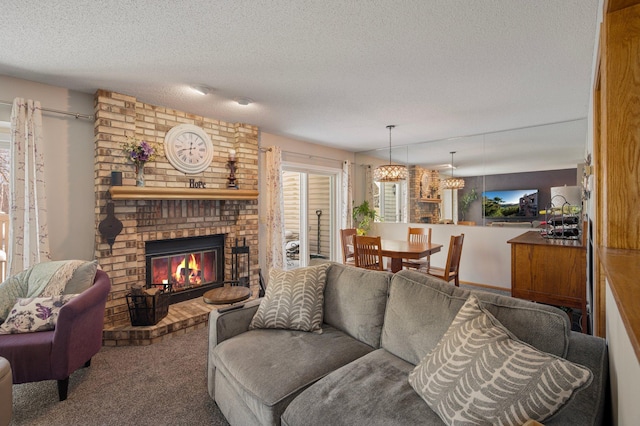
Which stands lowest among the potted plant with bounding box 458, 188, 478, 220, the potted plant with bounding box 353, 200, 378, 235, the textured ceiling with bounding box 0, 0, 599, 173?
the potted plant with bounding box 353, 200, 378, 235

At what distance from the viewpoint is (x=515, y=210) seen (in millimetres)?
4738

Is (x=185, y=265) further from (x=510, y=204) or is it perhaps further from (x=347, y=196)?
(x=510, y=204)

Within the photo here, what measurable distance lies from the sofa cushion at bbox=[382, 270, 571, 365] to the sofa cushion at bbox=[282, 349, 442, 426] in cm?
16

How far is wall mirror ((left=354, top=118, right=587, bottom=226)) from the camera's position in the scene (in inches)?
173

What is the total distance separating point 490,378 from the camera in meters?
1.11

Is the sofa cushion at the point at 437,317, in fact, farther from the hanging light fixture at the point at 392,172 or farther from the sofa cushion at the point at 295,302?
the hanging light fixture at the point at 392,172

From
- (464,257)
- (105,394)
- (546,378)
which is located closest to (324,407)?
(546,378)

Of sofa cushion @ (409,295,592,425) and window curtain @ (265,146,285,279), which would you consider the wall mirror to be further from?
sofa cushion @ (409,295,592,425)

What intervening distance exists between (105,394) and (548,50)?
158 inches

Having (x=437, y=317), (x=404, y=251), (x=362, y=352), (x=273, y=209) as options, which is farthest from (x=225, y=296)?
(x=273, y=209)

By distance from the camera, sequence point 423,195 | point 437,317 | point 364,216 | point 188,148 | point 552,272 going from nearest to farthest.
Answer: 1. point 437,317
2. point 552,272
3. point 188,148
4. point 423,195
5. point 364,216

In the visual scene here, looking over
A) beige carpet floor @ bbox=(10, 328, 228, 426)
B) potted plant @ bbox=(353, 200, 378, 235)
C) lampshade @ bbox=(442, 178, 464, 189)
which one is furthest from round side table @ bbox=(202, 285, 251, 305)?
lampshade @ bbox=(442, 178, 464, 189)

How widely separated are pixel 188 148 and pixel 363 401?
3.44 meters

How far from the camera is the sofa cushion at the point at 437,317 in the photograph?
1.32 m
